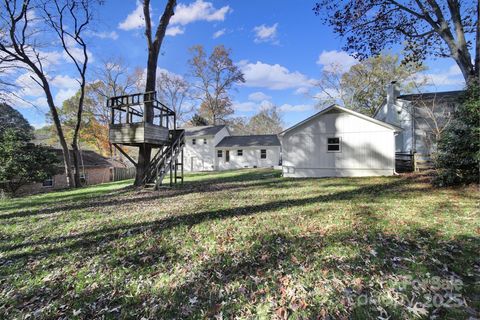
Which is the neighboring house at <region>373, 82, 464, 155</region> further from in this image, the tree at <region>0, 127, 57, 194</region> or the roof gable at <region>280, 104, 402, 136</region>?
the tree at <region>0, 127, 57, 194</region>

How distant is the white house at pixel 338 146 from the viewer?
512 inches

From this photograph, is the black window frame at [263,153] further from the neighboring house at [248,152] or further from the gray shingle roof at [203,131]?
the gray shingle roof at [203,131]

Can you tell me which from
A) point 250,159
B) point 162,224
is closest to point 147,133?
point 162,224

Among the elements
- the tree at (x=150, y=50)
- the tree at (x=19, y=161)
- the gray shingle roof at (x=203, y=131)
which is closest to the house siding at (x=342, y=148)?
the tree at (x=150, y=50)

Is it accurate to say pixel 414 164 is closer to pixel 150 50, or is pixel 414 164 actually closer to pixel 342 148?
pixel 342 148

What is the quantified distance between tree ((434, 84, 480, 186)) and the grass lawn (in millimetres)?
2248

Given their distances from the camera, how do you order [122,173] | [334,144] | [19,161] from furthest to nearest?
[122,173]
[19,161]
[334,144]

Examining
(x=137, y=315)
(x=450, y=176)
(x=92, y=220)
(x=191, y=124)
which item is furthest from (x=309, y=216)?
(x=191, y=124)

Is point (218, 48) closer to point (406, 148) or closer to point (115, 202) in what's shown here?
point (406, 148)

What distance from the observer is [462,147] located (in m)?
7.84

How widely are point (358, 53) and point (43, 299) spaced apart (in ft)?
48.4

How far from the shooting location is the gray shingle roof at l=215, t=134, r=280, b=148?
25.6 metres

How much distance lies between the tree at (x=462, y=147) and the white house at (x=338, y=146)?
4464mm

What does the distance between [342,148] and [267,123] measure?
35904 mm
